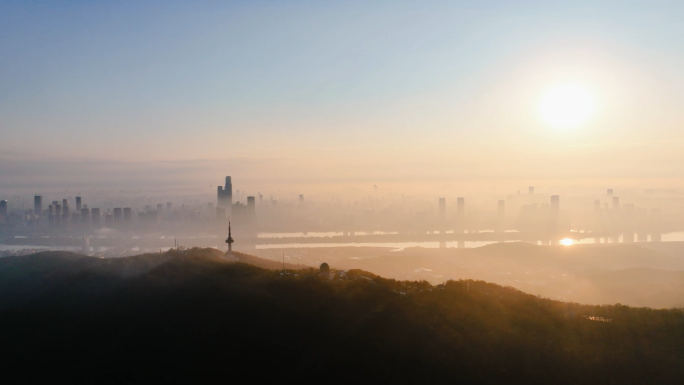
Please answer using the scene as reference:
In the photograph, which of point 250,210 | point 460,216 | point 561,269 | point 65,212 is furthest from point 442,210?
point 65,212

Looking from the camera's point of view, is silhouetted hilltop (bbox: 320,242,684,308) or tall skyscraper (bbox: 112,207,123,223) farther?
tall skyscraper (bbox: 112,207,123,223)

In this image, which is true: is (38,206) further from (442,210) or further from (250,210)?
(442,210)

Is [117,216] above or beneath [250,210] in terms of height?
beneath

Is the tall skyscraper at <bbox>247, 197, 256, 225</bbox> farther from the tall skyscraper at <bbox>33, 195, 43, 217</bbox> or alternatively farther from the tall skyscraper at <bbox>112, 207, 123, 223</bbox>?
the tall skyscraper at <bbox>33, 195, 43, 217</bbox>

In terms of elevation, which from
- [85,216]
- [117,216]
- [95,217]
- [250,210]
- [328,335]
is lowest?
[328,335]

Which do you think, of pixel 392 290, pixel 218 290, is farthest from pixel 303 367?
pixel 218 290

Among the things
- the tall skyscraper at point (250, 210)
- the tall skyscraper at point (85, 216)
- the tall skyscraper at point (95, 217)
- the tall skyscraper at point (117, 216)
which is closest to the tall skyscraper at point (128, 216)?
the tall skyscraper at point (117, 216)

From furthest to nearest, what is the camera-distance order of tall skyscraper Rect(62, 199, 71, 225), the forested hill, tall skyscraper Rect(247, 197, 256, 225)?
tall skyscraper Rect(247, 197, 256, 225) < tall skyscraper Rect(62, 199, 71, 225) < the forested hill

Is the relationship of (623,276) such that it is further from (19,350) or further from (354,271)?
(19,350)

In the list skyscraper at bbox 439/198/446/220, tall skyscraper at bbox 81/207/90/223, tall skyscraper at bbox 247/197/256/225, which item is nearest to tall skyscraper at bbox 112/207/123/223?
tall skyscraper at bbox 81/207/90/223
